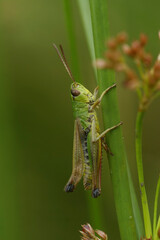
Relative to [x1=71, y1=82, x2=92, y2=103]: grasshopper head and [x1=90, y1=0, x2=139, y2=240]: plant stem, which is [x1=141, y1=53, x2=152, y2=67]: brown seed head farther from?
[x1=71, y1=82, x2=92, y2=103]: grasshopper head

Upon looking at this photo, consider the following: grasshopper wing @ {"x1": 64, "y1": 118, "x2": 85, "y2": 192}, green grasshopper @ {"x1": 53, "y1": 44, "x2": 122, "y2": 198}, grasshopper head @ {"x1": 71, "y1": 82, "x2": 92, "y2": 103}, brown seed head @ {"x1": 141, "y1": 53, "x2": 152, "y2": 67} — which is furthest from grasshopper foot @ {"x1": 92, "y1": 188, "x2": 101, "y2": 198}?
brown seed head @ {"x1": 141, "y1": 53, "x2": 152, "y2": 67}

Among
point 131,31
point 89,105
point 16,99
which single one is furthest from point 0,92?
point 131,31

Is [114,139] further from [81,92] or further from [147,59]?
[81,92]

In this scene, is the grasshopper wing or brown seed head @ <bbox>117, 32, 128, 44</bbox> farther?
the grasshopper wing

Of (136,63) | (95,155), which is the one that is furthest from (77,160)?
(136,63)

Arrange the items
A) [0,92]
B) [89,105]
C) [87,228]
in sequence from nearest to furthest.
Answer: [87,228], [89,105], [0,92]

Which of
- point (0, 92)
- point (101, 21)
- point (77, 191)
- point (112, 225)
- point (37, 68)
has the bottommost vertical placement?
point (112, 225)

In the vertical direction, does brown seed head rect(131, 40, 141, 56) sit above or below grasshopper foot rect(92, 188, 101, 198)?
above

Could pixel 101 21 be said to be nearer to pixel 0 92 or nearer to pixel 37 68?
pixel 0 92
